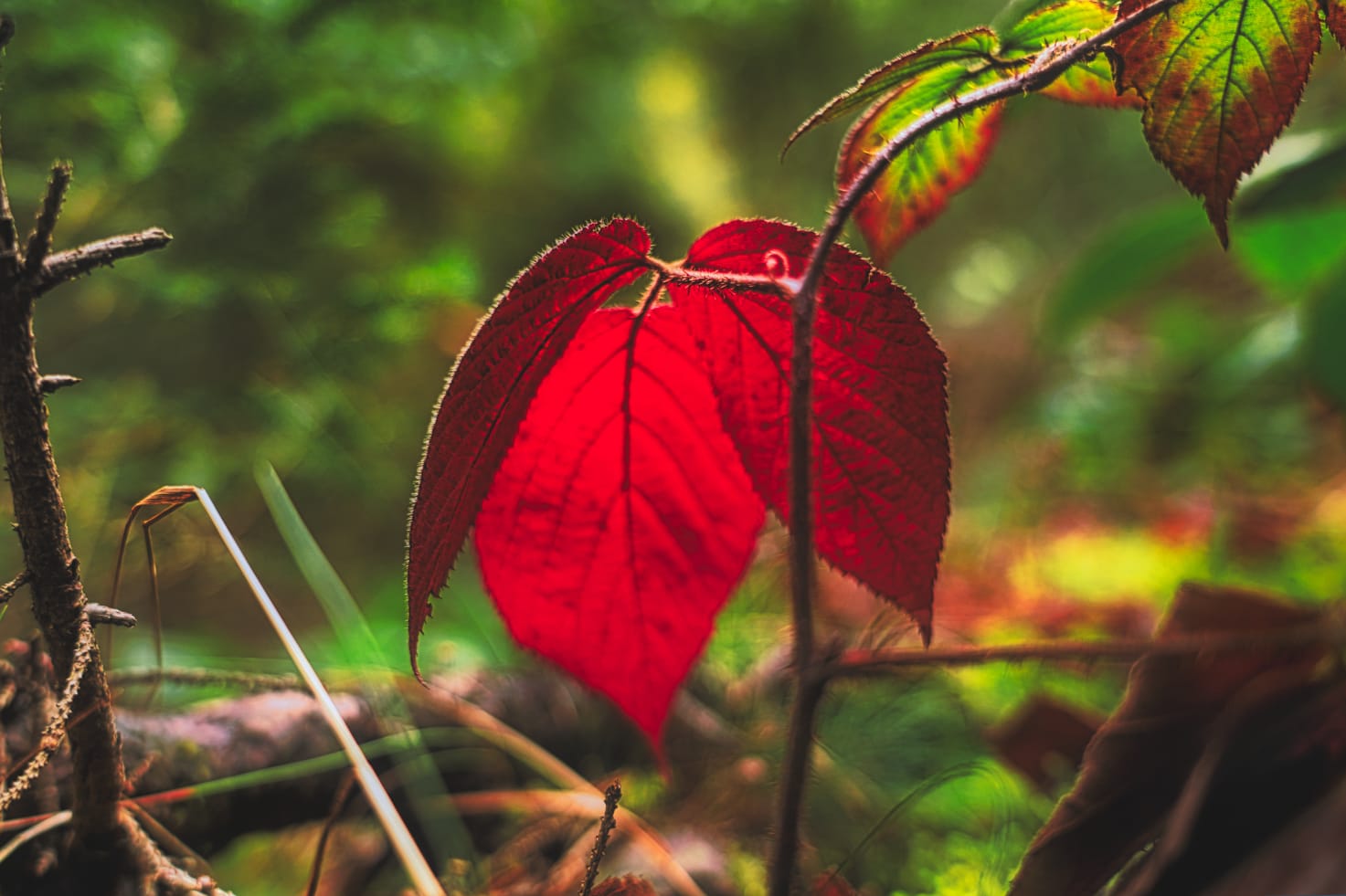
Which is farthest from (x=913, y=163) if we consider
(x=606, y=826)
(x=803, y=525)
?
(x=606, y=826)

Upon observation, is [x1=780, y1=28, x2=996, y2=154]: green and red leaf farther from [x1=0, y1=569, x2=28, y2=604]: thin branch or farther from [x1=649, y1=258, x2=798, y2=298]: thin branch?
[x1=0, y1=569, x2=28, y2=604]: thin branch

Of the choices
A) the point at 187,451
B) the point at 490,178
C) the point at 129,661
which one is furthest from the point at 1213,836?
the point at 490,178

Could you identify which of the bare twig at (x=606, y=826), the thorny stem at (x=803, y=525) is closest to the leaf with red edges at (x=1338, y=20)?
the thorny stem at (x=803, y=525)

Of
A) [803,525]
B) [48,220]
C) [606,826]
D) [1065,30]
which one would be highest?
[1065,30]

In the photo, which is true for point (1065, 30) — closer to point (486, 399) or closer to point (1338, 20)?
point (1338, 20)

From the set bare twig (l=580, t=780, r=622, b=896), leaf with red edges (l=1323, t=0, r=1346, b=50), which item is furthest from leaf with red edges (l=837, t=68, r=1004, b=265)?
bare twig (l=580, t=780, r=622, b=896)
